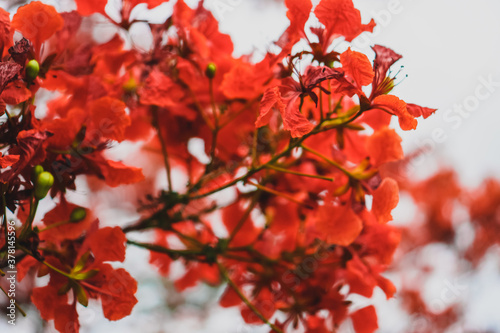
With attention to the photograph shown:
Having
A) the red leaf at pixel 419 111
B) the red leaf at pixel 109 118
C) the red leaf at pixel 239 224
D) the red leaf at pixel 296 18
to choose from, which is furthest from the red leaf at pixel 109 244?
the red leaf at pixel 419 111

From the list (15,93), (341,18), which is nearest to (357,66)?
(341,18)

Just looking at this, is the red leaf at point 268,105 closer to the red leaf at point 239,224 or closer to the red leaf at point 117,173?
the red leaf at point 117,173

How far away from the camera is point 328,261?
1474 mm

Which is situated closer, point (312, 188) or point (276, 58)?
point (276, 58)

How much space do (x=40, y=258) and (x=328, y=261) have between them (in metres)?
0.80

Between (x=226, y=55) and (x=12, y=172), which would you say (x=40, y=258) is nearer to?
(x=12, y=172)

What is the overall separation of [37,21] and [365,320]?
1145 mm

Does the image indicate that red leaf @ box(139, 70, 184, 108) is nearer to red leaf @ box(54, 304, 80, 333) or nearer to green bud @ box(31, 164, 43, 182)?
green bud @ box(31, 164, 43, 182)

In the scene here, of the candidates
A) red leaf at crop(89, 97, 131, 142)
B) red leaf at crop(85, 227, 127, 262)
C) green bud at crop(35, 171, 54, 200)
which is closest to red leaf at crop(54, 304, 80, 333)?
red leaf at crop(85, 227, 127, 262)

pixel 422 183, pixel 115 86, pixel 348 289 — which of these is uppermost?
pixel 422 183

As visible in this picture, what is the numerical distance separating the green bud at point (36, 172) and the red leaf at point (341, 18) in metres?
0.70

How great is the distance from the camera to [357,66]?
1.01m

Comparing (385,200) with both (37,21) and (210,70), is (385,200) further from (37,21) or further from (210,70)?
(37,21)

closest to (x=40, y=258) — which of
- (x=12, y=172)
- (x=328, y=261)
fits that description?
(x=12, y=172)
